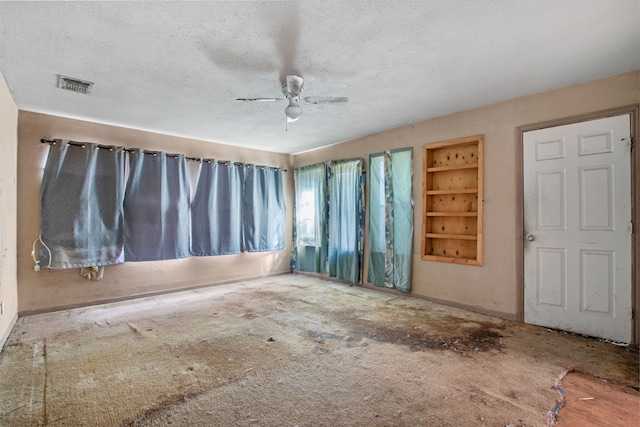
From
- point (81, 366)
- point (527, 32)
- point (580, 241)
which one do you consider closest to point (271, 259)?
point (81, 366)

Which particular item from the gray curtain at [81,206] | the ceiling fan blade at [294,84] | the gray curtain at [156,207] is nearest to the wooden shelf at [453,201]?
the ceiling fan blade at [294,84]

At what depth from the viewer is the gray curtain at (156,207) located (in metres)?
4.40

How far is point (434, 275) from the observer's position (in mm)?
4191

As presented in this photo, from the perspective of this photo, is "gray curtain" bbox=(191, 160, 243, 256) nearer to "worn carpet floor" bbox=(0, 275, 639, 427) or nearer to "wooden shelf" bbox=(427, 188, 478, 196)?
"worn carpet floor" bbox=(0, 275, 639, 427)

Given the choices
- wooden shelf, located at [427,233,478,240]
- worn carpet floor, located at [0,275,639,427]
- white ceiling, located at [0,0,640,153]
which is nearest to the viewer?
worn carpet floor, located at [0,275,639,427]

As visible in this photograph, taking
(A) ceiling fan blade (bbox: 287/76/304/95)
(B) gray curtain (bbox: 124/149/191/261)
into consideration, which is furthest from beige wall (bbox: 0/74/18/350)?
(A) ceiling fan blade (bbox: 287/76/304/95)

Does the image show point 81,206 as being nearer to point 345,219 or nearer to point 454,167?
point 345,219

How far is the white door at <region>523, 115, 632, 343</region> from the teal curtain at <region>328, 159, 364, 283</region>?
7.94ft

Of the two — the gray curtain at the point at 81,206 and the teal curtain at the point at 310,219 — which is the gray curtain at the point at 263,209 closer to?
the teal curtain at the point at 310,219

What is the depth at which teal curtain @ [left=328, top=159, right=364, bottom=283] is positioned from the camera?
5.12 metres

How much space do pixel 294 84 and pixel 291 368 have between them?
8.24ft

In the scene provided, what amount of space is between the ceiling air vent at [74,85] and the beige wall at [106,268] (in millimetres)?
1260

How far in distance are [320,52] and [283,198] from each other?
3.96 m

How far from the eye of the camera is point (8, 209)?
3.19 m
